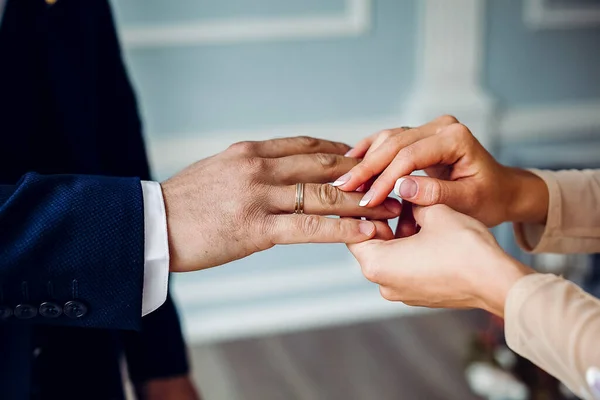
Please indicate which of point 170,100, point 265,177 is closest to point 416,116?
point 170,100

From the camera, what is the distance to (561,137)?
9.94 feet

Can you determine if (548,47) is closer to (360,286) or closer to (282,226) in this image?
(360,286)

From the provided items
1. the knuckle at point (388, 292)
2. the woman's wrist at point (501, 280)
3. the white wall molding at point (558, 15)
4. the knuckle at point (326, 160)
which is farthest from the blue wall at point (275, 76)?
the woman's wrist at point (501, 280)

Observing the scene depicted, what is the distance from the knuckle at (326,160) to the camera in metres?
1.08

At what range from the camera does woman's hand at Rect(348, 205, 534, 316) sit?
0.77m

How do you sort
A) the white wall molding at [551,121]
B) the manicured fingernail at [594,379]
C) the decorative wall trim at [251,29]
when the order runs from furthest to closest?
the white wall molding at [551,121]
the decorative wall trim at [251,29]
the manicured fingernail at [594,379]

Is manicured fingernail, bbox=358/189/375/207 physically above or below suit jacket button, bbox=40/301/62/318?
above

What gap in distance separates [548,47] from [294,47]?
3.70ft

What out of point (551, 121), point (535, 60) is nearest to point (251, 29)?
point (535, 60)

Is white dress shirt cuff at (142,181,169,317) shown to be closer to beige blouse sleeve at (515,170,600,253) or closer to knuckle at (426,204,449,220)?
knuckle at (426,204,449,220)

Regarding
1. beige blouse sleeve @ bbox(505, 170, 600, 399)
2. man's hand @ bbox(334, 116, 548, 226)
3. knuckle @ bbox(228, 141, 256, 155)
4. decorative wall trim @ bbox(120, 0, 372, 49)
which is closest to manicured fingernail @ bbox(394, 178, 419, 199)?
man's hand @ bbox(334, 116, 548, 226)

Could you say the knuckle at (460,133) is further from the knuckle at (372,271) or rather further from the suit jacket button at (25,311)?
the suit jacket button at (25,311)

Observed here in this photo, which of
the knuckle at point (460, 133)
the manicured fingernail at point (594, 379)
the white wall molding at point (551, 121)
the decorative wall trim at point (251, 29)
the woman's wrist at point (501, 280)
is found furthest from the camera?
the white wall molding at point (551, 121)

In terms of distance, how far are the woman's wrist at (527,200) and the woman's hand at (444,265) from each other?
207 mm
